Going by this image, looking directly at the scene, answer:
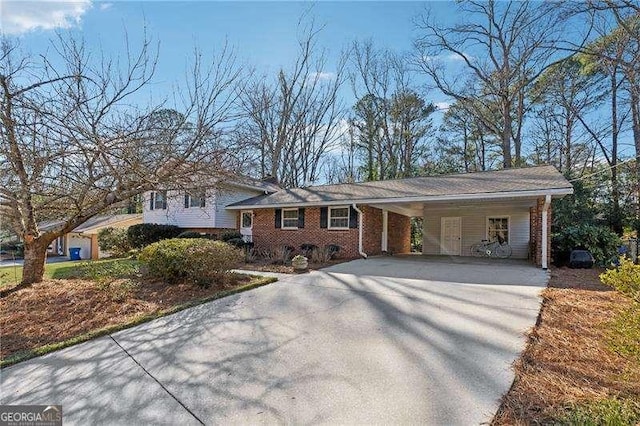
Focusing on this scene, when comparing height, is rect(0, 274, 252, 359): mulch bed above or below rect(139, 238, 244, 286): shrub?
below

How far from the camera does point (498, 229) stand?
14602 millimetres

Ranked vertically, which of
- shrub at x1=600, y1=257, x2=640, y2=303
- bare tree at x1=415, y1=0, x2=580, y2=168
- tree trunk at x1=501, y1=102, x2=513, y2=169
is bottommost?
shrub at x1=600, y1=257, x2=640, y2=303

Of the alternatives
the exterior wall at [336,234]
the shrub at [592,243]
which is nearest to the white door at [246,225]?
the exterior wall at [336,234]

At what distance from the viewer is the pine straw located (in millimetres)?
2666

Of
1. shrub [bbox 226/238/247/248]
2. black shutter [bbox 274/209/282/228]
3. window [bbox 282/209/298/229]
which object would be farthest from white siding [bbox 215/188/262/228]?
window [bbox 282/209/298/229]

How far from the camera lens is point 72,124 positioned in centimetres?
505

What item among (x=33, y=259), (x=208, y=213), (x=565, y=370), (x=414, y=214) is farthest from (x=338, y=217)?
(x=565, y=370)

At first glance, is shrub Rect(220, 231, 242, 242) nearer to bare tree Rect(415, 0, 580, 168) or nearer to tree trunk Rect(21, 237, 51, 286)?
tree trunk Rect(21, 237, 51, 286)

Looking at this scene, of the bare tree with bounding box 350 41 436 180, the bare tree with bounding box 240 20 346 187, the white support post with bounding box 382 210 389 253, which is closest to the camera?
the white support post with bounding box 382 210 389 253

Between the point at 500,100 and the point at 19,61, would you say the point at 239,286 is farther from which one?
the point at 500,100

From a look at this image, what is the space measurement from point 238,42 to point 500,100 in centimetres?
1886

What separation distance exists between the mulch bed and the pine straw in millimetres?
5625

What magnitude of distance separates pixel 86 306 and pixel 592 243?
1369 centimetres

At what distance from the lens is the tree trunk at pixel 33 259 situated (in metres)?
7.52
